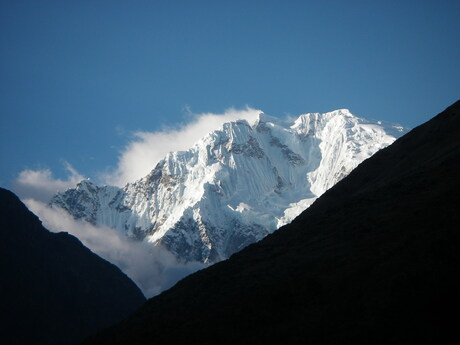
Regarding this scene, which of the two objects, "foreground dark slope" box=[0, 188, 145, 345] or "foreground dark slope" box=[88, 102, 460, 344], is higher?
"foreground dark slope" box=[0, 188, 145, 345]

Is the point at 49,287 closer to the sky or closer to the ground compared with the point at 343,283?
closer to the sky

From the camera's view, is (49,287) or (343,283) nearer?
(343,283)

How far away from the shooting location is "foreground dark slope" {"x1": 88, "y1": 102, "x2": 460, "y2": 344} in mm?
36188

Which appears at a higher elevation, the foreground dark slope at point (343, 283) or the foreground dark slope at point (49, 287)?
the foreground dark slope at point (49, 287)

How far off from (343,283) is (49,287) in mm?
130833

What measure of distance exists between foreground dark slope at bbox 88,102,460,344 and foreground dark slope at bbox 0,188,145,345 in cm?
8799

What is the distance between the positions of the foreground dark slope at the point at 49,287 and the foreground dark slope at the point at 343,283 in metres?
88.0

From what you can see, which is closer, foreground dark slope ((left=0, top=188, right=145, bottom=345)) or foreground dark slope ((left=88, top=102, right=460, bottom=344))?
foreground dark slope ((left=88, top=102, right=460, bottom=344))

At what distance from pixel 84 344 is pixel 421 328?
37.4 meters

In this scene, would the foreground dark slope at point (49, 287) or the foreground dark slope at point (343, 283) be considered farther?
the foreground dark slope at point (49, 287)

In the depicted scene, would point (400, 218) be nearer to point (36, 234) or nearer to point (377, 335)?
point (377, 335)

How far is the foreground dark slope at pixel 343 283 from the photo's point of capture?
36.2 m

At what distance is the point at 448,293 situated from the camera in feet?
117

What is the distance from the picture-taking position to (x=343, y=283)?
42.4m
